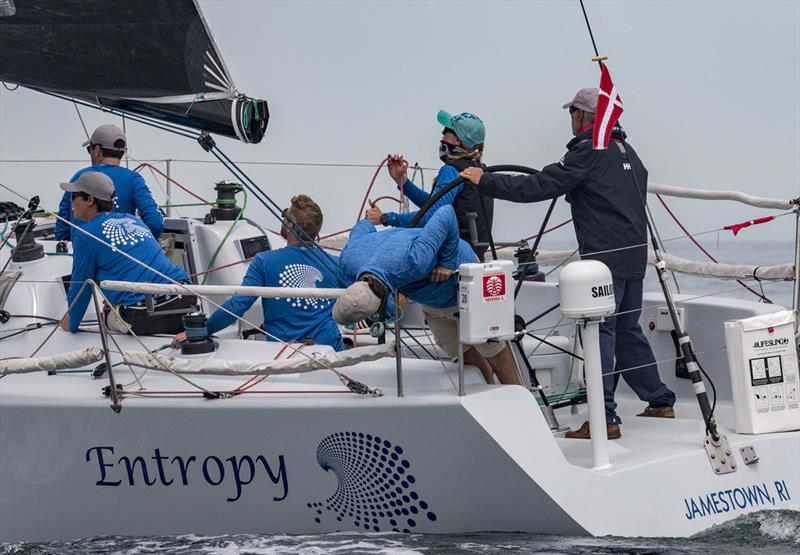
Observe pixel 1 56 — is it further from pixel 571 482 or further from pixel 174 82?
pixel 571 482

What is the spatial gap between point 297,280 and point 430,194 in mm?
605

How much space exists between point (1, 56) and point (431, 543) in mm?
2564

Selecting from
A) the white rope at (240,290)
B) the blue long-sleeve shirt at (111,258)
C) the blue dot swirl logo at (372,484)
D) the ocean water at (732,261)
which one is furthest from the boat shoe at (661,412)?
the ocean water at (732,261)

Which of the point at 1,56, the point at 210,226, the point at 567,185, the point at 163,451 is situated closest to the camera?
the point at 163,451

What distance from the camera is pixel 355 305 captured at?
3.43 m

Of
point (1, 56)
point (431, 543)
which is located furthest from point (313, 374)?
point (1, 56)

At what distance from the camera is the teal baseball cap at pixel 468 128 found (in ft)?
13.9

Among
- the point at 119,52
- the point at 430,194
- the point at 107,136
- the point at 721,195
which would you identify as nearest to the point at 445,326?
the point at 430,194

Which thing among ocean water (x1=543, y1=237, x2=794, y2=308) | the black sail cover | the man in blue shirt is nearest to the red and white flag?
the black sail cover

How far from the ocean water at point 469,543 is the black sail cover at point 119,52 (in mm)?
1678

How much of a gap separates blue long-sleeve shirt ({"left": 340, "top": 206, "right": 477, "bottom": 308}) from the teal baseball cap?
2.02 ft

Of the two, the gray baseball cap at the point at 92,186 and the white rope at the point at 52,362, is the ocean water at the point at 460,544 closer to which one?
the white rope at the point at 52,362

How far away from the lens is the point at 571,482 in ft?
11.9

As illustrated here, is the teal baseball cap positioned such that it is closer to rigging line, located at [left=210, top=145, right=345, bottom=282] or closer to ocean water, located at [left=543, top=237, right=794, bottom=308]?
rigging line, located at [left=210, top=145, right=345, bottom=282]
